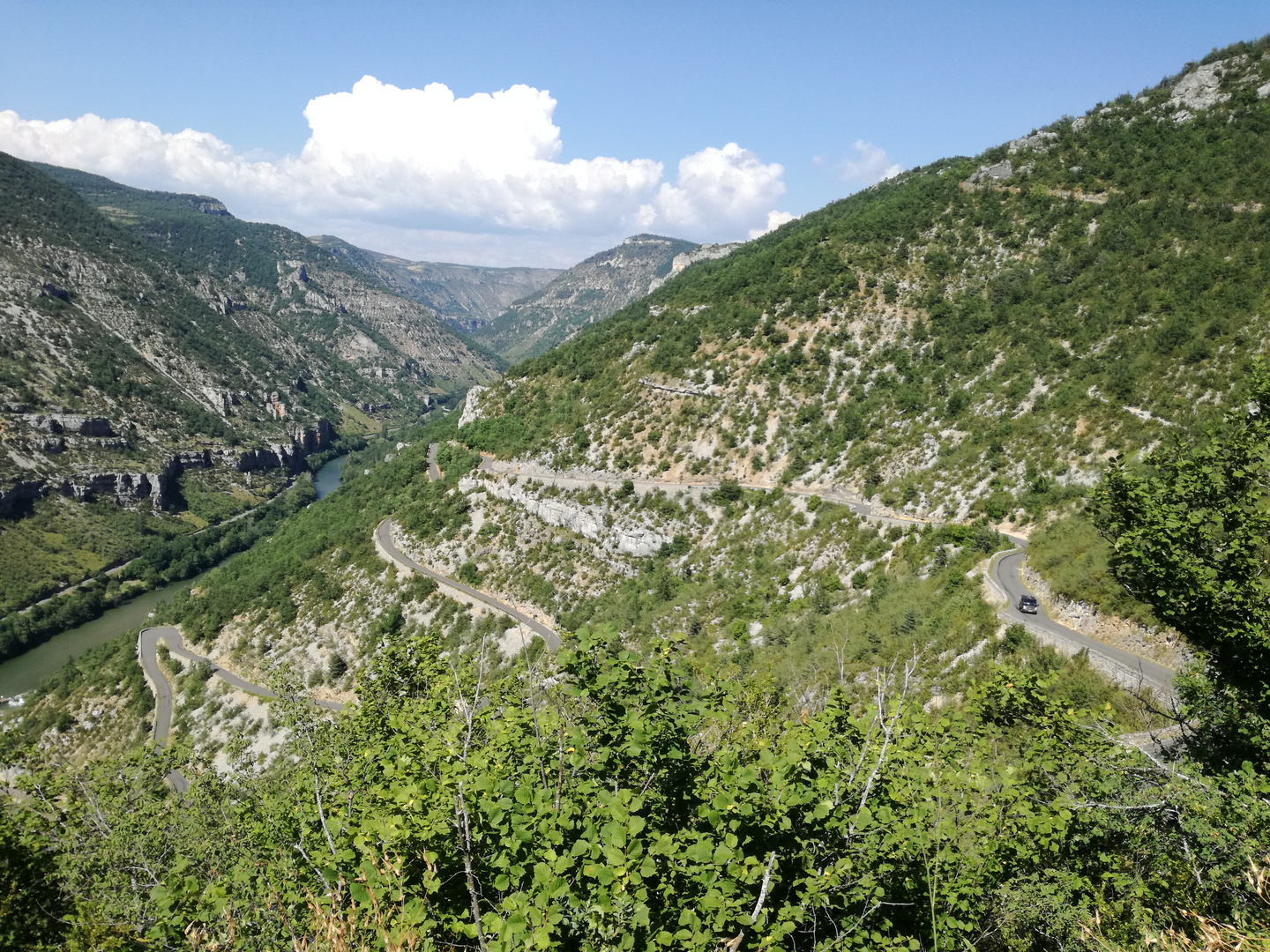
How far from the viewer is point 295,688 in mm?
14758

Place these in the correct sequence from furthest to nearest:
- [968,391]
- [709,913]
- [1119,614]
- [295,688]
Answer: [968,391], [1119,614], [295,688], [709,913]

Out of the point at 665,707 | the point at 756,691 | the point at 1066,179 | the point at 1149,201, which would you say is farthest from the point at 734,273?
the point at 665,707

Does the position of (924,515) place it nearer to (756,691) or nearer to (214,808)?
(756,691)

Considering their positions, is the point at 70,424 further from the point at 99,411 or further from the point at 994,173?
the point at 994,173

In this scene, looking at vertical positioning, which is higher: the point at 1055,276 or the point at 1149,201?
the point at 1149,201

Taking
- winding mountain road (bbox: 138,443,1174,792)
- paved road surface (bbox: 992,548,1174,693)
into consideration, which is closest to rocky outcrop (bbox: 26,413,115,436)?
winding mountain road (bbox: 138,443,1174,792)

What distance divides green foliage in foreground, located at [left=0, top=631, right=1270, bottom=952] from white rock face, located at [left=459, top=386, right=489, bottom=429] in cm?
7181

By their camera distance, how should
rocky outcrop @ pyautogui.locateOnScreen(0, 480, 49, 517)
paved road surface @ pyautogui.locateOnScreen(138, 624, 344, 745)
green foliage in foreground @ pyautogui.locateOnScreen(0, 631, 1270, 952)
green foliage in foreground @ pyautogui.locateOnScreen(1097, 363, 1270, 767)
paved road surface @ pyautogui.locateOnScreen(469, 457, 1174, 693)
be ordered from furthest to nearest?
rocky outcrop @ pyautogui.locateOnScreen(0, 480, 49, 517), paved road surface @ pyautogui.locateOnScreen(138, 624, 344, 745), paved road surface @ pyautogui.locateOnScreen(469, 457, 1174, 693), green foliage in foreground @ pyautogui.locateOnScreen(1097, 363, 1270, 767), green foliage in foreground @ pyautogui.locateOnScreen(0, 631, 1270, 952)

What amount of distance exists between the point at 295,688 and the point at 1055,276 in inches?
2222

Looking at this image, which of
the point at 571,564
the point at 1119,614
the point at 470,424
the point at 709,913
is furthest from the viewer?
the point at 470,424

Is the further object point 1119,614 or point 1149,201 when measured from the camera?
point 1149,201

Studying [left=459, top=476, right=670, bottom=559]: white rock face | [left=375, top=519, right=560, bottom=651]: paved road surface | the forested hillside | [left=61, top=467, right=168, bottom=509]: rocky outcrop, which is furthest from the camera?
[left=61, top=467, right=168, bottom=509]: rocky outcrop

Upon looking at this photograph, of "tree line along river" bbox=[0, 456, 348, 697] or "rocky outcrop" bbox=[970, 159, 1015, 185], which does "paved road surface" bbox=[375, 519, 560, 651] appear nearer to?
"tree line along river" bbox=[0, 456, 348, 697]

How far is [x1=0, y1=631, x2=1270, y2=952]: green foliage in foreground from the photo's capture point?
15.9ft
